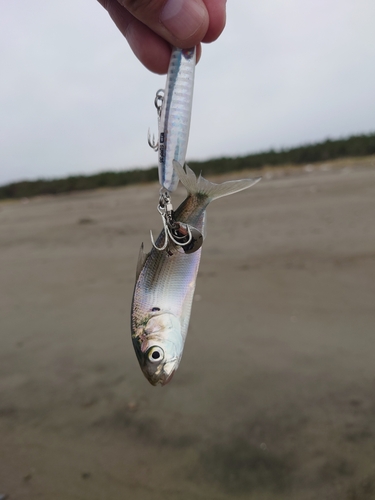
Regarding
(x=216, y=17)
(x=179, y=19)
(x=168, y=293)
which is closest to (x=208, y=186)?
(x=168, y=293)

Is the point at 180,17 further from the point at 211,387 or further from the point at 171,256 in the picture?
the point at 211,387

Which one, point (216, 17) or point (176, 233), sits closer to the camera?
point (176, 233)

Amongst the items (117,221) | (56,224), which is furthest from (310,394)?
(56,224)

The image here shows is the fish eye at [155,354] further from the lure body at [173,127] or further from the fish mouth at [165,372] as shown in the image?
the lure body at [173,127]

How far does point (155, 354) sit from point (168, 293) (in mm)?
202

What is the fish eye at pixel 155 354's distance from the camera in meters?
1.31

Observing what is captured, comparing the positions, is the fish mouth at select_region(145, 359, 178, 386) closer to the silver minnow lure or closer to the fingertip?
the silver minnow lure

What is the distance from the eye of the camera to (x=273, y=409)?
2.92 metres

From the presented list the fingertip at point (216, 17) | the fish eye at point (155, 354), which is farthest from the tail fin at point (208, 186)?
the fingertip at point (216, 17)

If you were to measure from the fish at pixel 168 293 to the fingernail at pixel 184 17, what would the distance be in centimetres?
60

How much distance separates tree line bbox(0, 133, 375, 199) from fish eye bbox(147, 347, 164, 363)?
20.7m

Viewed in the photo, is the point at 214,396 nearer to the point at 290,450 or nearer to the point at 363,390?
the point at 290,450

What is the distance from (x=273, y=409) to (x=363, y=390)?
700 millimetres

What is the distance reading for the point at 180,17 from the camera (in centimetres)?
159
